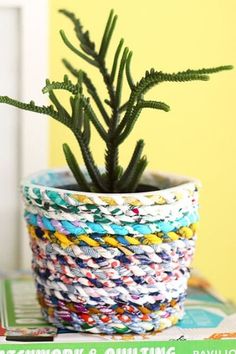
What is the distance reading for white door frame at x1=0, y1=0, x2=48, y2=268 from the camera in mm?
903

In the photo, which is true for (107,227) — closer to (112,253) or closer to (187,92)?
(112,253)

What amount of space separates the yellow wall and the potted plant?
0.26 meters

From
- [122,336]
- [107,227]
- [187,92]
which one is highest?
[187,92]

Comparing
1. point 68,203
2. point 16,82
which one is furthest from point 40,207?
point 16,82

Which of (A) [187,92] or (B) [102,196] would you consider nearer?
(B) [102,196]

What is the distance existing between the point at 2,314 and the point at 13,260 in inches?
8.8

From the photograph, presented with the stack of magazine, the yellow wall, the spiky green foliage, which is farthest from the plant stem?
the yellow wall

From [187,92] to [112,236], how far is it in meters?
0.37

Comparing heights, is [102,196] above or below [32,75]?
below

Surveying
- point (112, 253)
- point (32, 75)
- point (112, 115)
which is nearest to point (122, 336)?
point (112, 253)

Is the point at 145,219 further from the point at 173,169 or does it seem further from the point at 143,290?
the point at 173,169

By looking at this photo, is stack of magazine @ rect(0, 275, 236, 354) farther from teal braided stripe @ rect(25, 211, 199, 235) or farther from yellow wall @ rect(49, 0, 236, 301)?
yellow wall @ rect(49, 0, 236, 301)

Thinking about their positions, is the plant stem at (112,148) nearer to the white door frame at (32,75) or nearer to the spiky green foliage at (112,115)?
the spiky green foliage at (112,115)

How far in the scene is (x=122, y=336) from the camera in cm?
67
